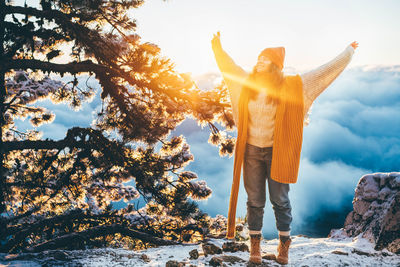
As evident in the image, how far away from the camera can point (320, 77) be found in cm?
258

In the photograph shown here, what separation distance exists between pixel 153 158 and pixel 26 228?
2.19 meters

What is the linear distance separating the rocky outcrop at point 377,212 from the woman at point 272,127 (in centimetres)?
133

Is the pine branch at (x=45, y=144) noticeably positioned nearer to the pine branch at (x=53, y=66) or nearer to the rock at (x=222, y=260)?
the pine branch at (x=53, y=66)

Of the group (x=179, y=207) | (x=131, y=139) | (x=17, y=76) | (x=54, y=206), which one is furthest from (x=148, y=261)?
(x=17, y=76)

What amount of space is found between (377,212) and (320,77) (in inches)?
86.2

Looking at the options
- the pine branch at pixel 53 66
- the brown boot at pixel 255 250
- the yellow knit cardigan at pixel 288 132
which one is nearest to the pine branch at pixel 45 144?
the pine branch at pixel 53 66

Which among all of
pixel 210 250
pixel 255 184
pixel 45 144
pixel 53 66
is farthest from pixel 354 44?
pixel 45 144

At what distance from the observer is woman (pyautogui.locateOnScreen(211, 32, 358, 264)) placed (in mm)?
2498

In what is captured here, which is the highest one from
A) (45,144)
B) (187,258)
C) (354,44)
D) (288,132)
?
(354,44)

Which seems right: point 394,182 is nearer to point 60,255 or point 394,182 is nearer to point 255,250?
point 255,250

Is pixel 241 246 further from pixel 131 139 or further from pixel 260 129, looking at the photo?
pixel 131 139

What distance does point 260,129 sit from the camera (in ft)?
8.55

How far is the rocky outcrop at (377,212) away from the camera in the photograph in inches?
122

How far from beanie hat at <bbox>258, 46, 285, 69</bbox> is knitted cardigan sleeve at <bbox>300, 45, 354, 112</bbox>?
24 cm
